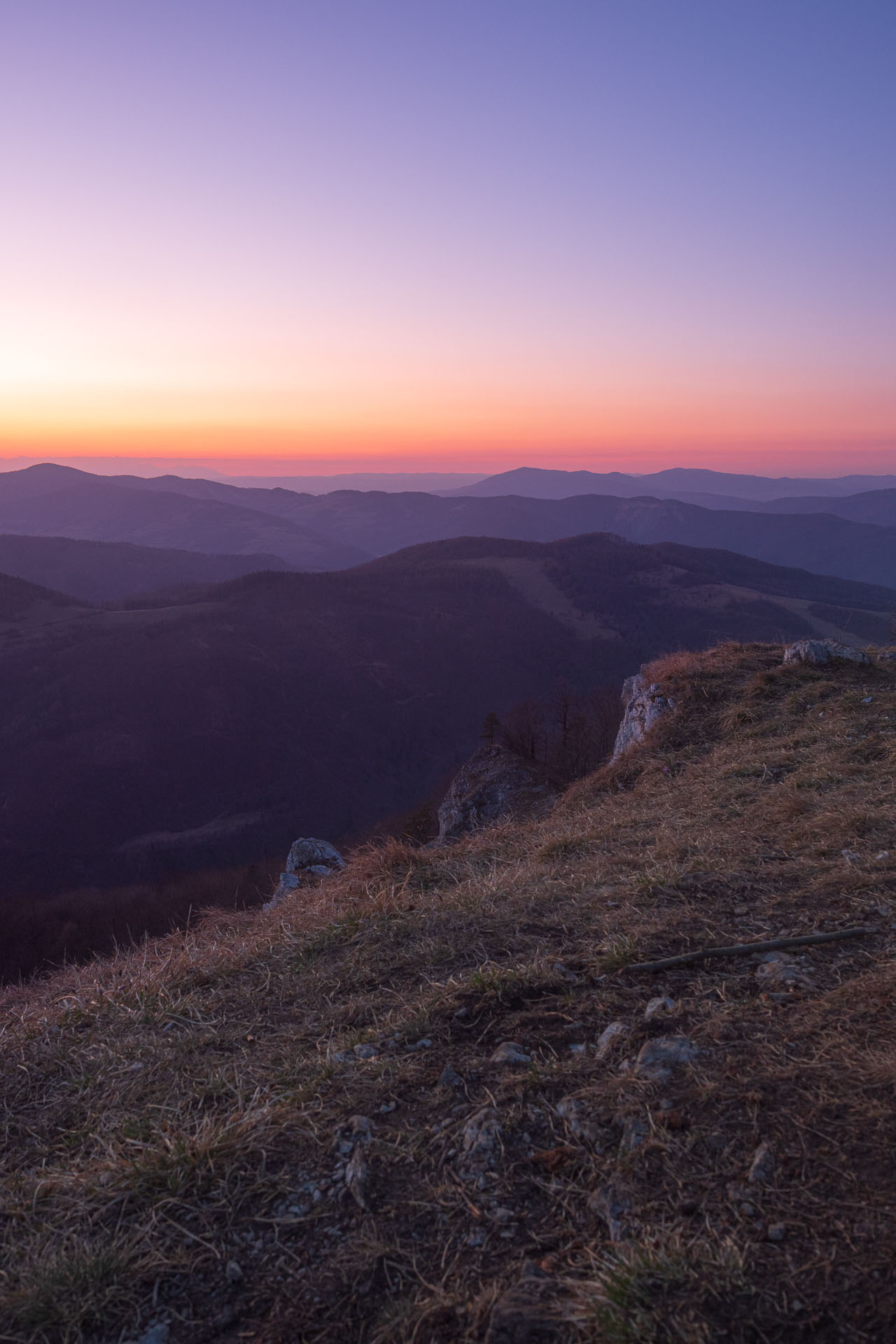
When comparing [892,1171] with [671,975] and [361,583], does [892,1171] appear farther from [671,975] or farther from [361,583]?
[361,583]

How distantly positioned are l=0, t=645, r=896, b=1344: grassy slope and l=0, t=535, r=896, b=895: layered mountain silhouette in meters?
65.1

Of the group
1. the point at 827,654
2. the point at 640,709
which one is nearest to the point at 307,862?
the point at 640,709

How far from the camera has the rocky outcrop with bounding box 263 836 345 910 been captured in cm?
1139

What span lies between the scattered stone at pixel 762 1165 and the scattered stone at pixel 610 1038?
75 centimetres

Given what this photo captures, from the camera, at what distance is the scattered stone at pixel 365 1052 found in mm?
3061

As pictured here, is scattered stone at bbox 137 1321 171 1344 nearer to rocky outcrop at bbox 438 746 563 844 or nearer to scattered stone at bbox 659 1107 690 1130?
scattered stone at bbox 659 1107 690 1130

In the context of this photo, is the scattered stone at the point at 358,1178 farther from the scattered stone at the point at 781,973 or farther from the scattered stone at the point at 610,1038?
the scattered stone at the point at 781,973

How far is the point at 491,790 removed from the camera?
111ft

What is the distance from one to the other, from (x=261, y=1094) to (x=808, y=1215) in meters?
2.00

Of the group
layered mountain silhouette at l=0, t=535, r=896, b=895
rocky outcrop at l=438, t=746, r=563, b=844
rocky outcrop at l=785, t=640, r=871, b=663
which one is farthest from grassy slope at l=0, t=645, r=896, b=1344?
layered mountain silhouette at l=0, t=535, r=896, b=895

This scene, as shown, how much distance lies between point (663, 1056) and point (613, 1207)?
0.75 m

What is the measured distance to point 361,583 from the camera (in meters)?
138

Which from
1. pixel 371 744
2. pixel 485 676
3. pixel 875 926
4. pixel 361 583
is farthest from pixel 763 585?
pixel 875 926

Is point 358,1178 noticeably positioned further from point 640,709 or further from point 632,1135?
point 640,709
